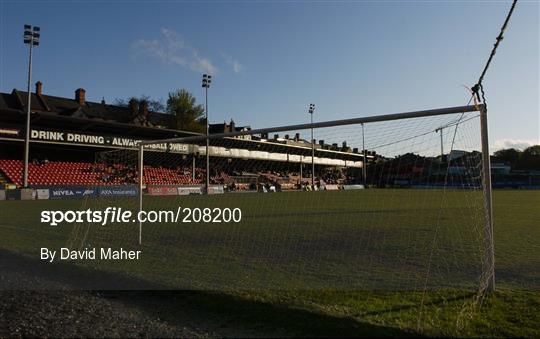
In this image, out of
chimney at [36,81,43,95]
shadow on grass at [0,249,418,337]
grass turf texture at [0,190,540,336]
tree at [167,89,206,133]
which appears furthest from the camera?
tree at [167,89,206,133]

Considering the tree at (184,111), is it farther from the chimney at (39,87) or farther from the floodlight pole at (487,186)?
the floodlight pole at (487,186)

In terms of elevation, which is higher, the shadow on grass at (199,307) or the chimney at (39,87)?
the chimney at (39,87)

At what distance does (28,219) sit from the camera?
630 inches

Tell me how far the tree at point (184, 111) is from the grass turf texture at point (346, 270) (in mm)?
50875

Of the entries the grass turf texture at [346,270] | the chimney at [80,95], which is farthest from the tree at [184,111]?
the grass turf texture at [346,270]

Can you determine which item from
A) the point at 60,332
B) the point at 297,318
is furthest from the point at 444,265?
the point at 60,332

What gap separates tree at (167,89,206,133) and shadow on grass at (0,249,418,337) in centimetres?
5768

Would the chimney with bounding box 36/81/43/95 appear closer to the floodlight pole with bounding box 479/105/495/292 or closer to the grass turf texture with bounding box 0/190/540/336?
the grass turf texture with bounding box 0/190/540/336

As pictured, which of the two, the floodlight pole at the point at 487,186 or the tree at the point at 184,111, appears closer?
the floodlight pole at the point at 487,186

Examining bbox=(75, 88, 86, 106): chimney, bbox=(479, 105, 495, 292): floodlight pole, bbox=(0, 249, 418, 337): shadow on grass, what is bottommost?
bbox=(0, 249, 418, 337): shadow on grass

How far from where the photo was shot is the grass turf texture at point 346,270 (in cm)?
466

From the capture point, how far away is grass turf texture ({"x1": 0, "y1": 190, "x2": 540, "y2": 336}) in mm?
4664

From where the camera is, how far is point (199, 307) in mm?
5180

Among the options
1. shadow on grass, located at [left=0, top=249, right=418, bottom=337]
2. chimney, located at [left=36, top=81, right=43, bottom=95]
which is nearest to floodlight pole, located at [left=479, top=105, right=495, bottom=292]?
shadow on grass, located at [left=0, top=249, right=418, bottom=337]
